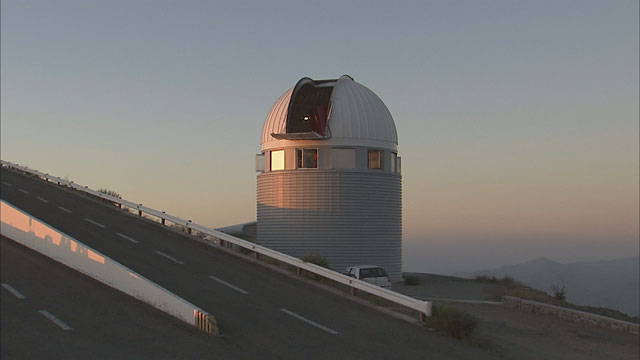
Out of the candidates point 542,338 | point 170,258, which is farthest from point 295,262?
point 542,338

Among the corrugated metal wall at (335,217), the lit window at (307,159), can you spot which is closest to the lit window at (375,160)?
the corrugated metal wall at (335,217)

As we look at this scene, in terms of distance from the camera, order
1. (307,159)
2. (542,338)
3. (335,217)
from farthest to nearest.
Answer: (307,159) < (335,217) < (542,338)

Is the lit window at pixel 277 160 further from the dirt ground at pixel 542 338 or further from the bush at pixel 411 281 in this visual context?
the dirt ground at pixel 542 338

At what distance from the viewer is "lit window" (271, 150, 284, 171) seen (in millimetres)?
35906

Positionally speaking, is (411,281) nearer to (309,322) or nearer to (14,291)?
(309,322)

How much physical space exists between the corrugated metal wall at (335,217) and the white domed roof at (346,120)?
173 centimetres

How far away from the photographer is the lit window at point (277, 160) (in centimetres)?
3591

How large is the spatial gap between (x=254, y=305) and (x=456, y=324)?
18.2 feet

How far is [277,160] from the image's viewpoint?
119ft

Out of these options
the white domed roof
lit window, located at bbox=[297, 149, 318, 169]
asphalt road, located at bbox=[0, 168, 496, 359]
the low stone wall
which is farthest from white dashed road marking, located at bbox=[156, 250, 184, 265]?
the low stone wall

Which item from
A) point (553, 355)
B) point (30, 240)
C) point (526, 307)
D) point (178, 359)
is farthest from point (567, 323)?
point (30, 240)

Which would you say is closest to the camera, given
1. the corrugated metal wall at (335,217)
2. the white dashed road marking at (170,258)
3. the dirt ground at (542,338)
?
the dirt ground at (542,338)

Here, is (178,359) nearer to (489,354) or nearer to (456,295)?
(489,354)

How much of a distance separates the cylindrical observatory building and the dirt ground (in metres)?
9.73
